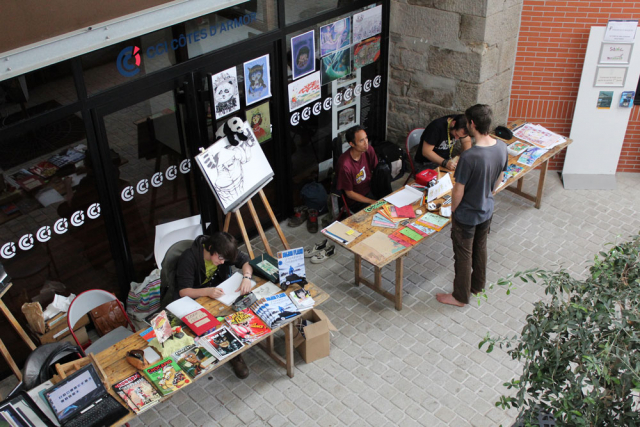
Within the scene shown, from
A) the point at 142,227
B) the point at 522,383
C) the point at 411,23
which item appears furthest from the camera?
the point at 411,23

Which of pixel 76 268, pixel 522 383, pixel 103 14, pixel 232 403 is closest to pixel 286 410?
pixel 232 403

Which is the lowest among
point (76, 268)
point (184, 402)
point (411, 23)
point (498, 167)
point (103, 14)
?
point (184, 402)

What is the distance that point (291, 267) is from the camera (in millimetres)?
5617

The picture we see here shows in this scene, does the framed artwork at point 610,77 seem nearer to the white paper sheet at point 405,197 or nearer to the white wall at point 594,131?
the white wall at point 594,131

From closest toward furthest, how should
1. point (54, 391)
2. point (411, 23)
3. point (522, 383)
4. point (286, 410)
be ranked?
1. point (522, 383)
2. point (54, 391)
3. point (286, 410)
4. point (411, 23)

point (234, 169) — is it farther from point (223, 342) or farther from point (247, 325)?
point (223, 342)

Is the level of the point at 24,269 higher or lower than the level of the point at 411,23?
lower

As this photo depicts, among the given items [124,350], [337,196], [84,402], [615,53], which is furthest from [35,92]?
[615,53]

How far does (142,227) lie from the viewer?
649 cm

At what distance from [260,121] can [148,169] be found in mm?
1395

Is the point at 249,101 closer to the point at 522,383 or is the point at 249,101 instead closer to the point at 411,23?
the point at 411,23

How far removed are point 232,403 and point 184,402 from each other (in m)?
0.43

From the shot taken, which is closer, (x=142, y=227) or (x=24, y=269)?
(x=24, y=269)

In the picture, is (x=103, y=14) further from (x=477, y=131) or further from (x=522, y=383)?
(x=522, y=383)
